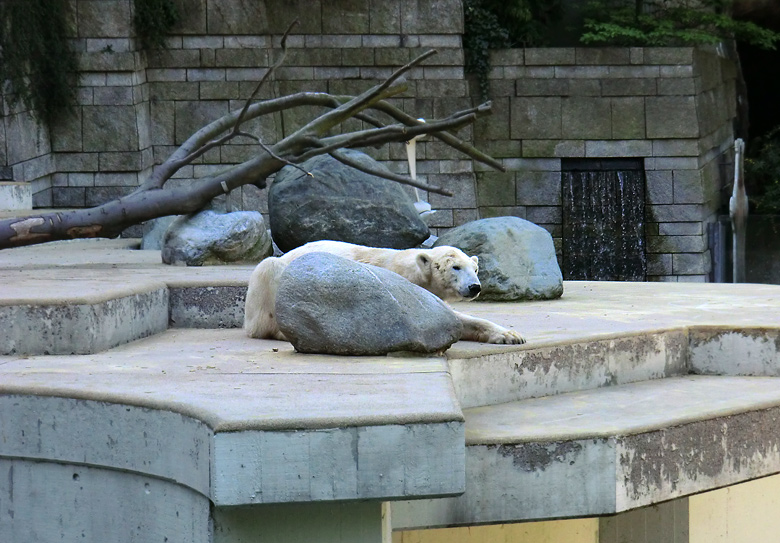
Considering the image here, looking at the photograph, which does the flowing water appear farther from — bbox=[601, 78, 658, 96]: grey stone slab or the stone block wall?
bbox=[601, 78, 658, 96]: grey stone slab

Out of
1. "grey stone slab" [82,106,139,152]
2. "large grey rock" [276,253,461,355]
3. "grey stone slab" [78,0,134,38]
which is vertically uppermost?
"grey stone slab" [78,0,134,38]

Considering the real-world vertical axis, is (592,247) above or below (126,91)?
below

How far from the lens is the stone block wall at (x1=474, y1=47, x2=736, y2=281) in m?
12.9

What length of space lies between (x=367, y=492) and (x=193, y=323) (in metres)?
2.69

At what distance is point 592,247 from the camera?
13172mm

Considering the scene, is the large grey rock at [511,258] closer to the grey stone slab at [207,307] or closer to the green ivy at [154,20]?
the grey stone slab at [207,307]

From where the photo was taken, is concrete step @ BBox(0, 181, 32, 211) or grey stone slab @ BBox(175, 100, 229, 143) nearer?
concrete step @ BBox(0, 181, 32, 211)

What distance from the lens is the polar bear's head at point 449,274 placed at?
4902 millimetres

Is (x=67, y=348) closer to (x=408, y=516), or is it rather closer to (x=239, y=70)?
(x=408, y=516)

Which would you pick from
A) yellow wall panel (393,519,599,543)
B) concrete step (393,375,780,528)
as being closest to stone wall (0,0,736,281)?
yellow wall panel (393,519,599,543)

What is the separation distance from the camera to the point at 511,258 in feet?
20.7

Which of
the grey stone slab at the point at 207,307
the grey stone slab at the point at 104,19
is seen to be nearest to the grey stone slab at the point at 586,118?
the grey stone slab at the point at 104,19

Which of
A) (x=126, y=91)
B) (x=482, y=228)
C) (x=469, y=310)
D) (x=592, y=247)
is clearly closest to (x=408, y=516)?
(x=469, y=310)

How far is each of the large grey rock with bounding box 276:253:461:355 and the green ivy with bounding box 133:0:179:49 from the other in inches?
334
